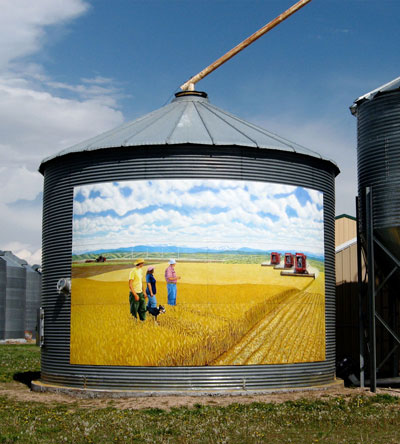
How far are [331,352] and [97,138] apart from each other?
11138mm

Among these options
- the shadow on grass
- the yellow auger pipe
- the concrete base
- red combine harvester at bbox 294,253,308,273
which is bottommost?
the shadow on grass

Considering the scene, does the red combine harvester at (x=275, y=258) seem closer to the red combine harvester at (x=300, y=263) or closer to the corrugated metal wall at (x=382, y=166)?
the red combine harvester at (x=300, y=263)

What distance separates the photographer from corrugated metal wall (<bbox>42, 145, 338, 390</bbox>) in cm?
2075

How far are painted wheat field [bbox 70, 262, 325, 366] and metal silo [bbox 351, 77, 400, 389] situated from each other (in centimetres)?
292

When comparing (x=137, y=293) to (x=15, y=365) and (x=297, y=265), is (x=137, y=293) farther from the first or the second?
(x=15, y=365)

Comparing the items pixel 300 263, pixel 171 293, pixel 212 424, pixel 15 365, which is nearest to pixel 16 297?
pixel 15 365

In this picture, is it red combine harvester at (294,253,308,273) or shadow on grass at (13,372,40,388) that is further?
shadow on grass at (13,372,40,388)

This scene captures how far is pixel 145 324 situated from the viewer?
20922mm

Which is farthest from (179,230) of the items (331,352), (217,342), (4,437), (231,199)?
(4,437)

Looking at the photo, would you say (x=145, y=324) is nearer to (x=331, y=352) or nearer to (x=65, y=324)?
(x=65, y=324)

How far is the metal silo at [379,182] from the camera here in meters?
22.3

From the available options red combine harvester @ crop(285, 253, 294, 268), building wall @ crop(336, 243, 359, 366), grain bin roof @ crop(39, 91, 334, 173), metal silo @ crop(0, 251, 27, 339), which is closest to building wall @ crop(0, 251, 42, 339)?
metal silo @ crop(0, 251, 27, 339)

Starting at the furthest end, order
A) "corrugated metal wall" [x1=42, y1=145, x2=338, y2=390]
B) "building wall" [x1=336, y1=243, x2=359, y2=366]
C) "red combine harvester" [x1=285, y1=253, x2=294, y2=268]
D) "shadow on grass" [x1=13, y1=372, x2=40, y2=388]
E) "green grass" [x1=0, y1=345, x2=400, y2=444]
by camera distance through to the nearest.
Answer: "building wall" [x1=336, y1=243, x2=359, y2=366] → "shadow on grass" [x1=13, y1=372, x2=40, y2=388] → "red combine harvester" [x1=285, y1=253, x2=294, y2=268] → "corrugated metal wall" [x1=42, y1=145, x2=338, y2=390] → "green grass" [x1=0, y1=345, x2=400, y2=444]

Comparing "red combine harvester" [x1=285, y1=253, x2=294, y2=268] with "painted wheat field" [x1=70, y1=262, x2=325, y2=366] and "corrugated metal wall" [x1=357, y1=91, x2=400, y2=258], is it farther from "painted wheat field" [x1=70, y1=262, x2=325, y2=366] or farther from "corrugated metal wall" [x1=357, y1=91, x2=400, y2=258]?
"corrugated metal wall" [x1=357, y1=91, x2=400, y2=258]
